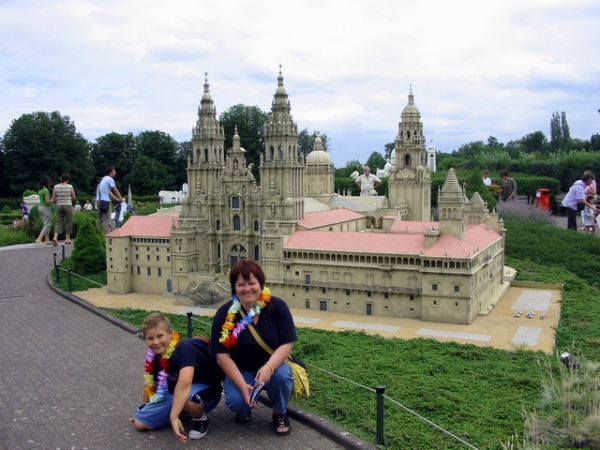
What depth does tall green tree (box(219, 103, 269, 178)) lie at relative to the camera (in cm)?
11369

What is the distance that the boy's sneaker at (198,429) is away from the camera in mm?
13633

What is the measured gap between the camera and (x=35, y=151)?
102 metres

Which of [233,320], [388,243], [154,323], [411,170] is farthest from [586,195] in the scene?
[411,170]

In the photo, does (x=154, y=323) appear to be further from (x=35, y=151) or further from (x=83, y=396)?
(x=35, y=151)

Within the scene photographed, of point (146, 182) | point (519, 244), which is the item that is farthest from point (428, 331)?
point (146, 182)

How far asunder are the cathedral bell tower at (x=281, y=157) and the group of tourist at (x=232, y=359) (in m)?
36.2

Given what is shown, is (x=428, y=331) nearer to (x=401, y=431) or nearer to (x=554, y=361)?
(x=554, y=361)

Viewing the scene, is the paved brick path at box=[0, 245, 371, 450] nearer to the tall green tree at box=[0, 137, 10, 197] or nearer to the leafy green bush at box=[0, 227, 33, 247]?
the leafy green bush at box=[0, 227, 33, 247]

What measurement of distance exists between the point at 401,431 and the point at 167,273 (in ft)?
129

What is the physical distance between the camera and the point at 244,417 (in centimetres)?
1447

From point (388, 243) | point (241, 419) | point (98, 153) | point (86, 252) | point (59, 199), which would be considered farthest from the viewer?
point (98, 153)

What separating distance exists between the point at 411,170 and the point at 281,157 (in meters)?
21.6

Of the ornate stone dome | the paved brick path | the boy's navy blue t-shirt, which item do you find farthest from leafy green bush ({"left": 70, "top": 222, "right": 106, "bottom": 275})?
the boy's navy blue t-shirt

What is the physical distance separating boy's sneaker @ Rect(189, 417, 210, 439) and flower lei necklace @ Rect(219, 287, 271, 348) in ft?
6.40
